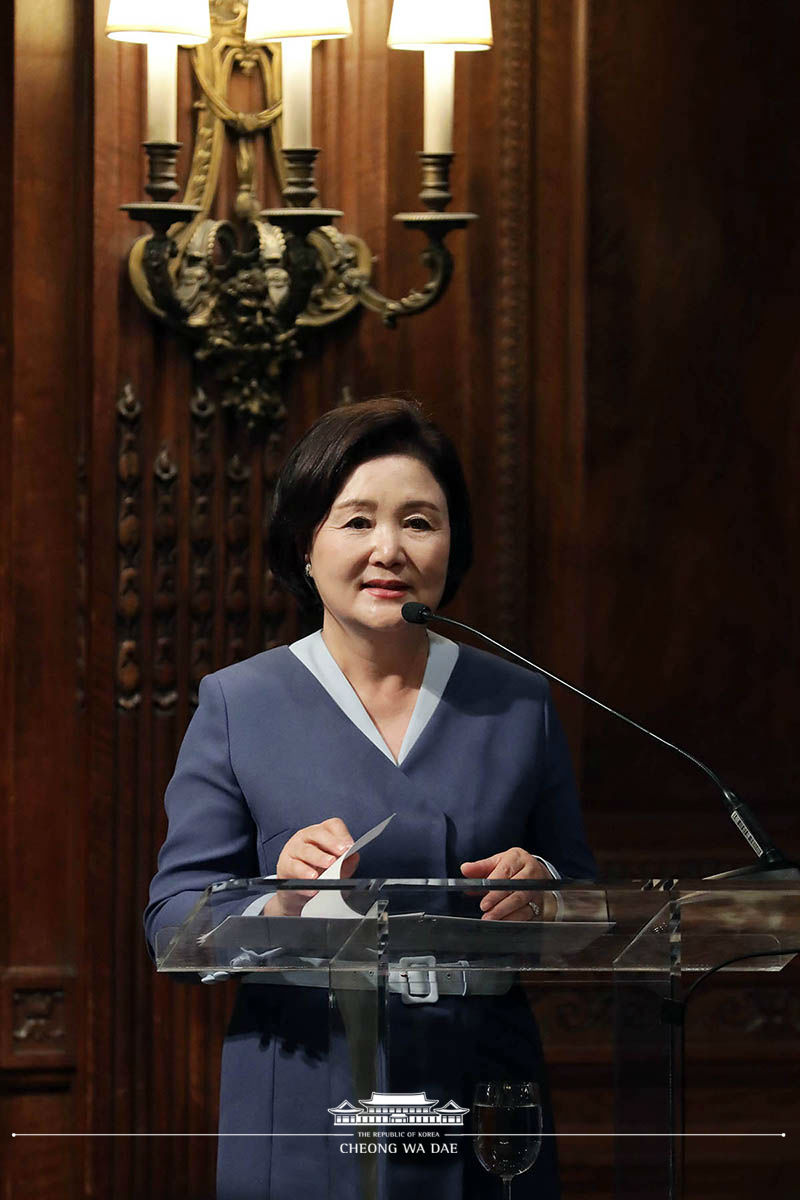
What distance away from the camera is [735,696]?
3072 mm

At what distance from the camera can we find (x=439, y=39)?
267cm

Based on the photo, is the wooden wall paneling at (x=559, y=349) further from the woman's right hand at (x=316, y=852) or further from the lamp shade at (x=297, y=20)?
the woman's right hand at (x=316, y=852)

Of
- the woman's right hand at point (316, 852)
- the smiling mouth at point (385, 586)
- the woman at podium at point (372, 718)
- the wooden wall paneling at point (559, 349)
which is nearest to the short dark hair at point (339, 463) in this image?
the woman at podium at point (372, 718)

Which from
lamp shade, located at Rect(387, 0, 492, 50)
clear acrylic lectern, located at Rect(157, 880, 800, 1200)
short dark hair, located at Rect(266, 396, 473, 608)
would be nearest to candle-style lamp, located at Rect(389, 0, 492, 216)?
lamp shade, located at Rect(387, 0, 492, 50)

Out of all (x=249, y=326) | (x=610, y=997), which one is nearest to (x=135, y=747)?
(x=249, y=326)

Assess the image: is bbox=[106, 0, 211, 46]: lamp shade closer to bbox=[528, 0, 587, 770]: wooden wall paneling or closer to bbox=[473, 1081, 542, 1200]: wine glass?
bbox=[528, 0, 587, 770]: wooden wall paneling

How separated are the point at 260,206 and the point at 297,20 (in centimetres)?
32

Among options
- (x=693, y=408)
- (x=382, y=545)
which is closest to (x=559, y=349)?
(x=693, y=408)

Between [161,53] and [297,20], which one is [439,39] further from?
[161,53]

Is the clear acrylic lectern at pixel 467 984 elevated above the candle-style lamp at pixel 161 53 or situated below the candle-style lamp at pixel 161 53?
below

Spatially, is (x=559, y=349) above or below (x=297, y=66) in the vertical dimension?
below

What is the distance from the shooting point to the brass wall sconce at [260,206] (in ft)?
8.66

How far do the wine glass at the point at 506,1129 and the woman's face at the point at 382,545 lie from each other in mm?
705

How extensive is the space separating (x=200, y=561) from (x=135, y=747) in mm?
313
